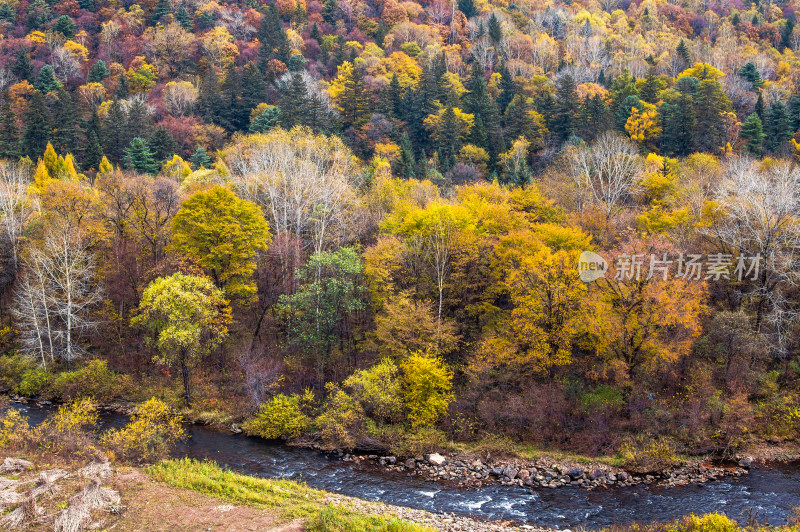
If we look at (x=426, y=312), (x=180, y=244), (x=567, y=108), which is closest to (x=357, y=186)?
(x=180, y=244)

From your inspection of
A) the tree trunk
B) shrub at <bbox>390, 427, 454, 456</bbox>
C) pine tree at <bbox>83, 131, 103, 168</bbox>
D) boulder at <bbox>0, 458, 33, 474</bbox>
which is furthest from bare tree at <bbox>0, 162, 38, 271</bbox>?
shrub at <bbox>390, 427, 454, 456</bbox>

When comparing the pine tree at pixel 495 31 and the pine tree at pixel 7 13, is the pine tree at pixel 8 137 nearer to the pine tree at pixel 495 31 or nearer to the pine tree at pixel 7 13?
the pine tree at pixel 7 13

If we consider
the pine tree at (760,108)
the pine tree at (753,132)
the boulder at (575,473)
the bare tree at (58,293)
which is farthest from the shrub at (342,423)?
the pine tree at (760,108)

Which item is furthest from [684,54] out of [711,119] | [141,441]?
[141,441]

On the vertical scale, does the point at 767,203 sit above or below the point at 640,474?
above

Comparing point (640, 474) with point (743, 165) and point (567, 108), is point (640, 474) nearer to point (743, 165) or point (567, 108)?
point (743, 165)
